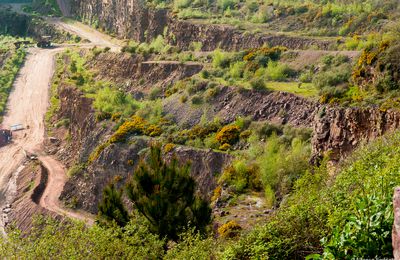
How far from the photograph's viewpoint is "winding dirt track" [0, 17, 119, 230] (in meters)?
47.7

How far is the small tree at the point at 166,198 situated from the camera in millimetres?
24688

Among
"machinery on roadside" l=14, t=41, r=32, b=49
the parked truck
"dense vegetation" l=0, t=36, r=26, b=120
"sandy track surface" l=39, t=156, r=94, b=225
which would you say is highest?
"machinery on roadside" l=14, t=41, r=32, b=49

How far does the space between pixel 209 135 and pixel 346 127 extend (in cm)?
1399

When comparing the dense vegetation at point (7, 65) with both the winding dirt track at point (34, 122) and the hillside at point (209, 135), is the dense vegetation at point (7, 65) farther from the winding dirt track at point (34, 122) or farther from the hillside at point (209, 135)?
the winding dirt track at point (34, 122)

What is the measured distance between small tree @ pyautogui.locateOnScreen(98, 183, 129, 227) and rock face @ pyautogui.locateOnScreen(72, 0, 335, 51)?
90.1 feet

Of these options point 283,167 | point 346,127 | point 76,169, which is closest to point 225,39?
point 76,169

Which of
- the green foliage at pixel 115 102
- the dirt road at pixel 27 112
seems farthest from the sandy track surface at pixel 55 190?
the green foliage at pixel 115 102

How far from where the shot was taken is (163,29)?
73.0 meters

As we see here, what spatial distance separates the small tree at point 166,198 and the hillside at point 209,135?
6 centimetres

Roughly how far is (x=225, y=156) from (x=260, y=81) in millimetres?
7689

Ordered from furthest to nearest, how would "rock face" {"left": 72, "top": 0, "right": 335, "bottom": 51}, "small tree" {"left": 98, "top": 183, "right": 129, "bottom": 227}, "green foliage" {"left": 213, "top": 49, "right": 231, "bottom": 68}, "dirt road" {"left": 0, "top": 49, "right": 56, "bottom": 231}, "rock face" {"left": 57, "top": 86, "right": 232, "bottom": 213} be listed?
1. "rock face" {"left": 72, "top": 0, "right": 335, "bottom": 51}
2. "dirt road" {"left": 0, "top": 49, "right": 56, "bottom": 231}
3. "green foliage" {"left": 213, "top": 49, "right": 231, "bottom": 68}
4. "rock face" {"left": 57, "top": 86, "right": 232, "bottom": 213}
5. "small tree" {"left": 98, "top": 183, "right": 129, "bottom": 227}

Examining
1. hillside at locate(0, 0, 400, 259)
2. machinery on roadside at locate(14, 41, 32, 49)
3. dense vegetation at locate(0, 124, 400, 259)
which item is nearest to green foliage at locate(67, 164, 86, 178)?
hillside at locate(0, 0, 400, 259)

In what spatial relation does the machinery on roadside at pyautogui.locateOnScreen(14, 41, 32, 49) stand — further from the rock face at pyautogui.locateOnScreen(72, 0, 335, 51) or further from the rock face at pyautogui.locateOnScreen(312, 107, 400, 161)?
the rock face at pyautogui.locateOnScreen(312, 107, 400, 161)

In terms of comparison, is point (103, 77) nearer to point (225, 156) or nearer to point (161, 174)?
point (225, 156)
